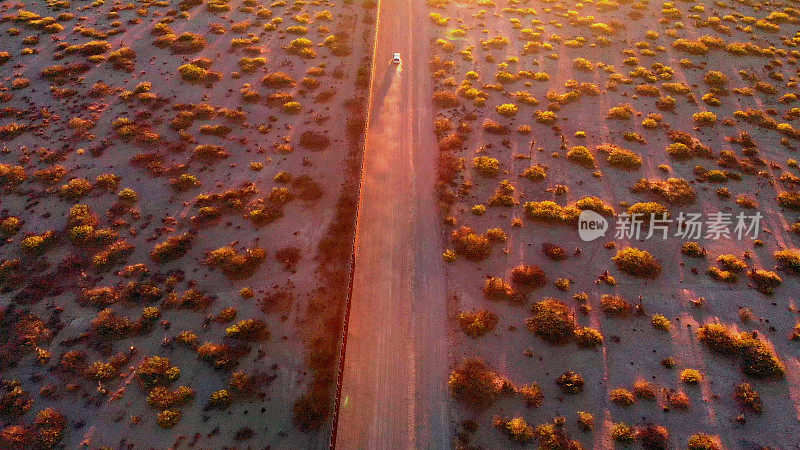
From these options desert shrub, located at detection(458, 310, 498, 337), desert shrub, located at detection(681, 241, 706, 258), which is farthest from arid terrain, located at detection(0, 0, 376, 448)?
desert shrub, located at detection(681, 241, 706, 258)

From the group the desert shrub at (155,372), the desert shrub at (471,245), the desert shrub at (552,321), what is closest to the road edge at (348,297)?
the desert shrub at (471,245)

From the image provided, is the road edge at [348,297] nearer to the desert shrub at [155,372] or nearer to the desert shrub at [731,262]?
the desert shrub at [155,372]

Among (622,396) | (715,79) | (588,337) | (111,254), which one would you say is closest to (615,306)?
(588,337)

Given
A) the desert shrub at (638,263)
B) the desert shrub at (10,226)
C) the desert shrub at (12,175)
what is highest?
the desert shrub at (12,175)

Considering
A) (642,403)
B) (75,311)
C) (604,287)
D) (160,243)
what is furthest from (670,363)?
(75,311)

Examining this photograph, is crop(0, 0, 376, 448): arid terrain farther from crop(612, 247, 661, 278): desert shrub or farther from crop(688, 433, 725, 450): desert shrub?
crop(612, 247, 661, 278): desert shrub

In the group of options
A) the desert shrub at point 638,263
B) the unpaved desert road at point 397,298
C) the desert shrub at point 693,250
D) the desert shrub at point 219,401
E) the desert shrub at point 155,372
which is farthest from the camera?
the desert shrub at point 693,250
